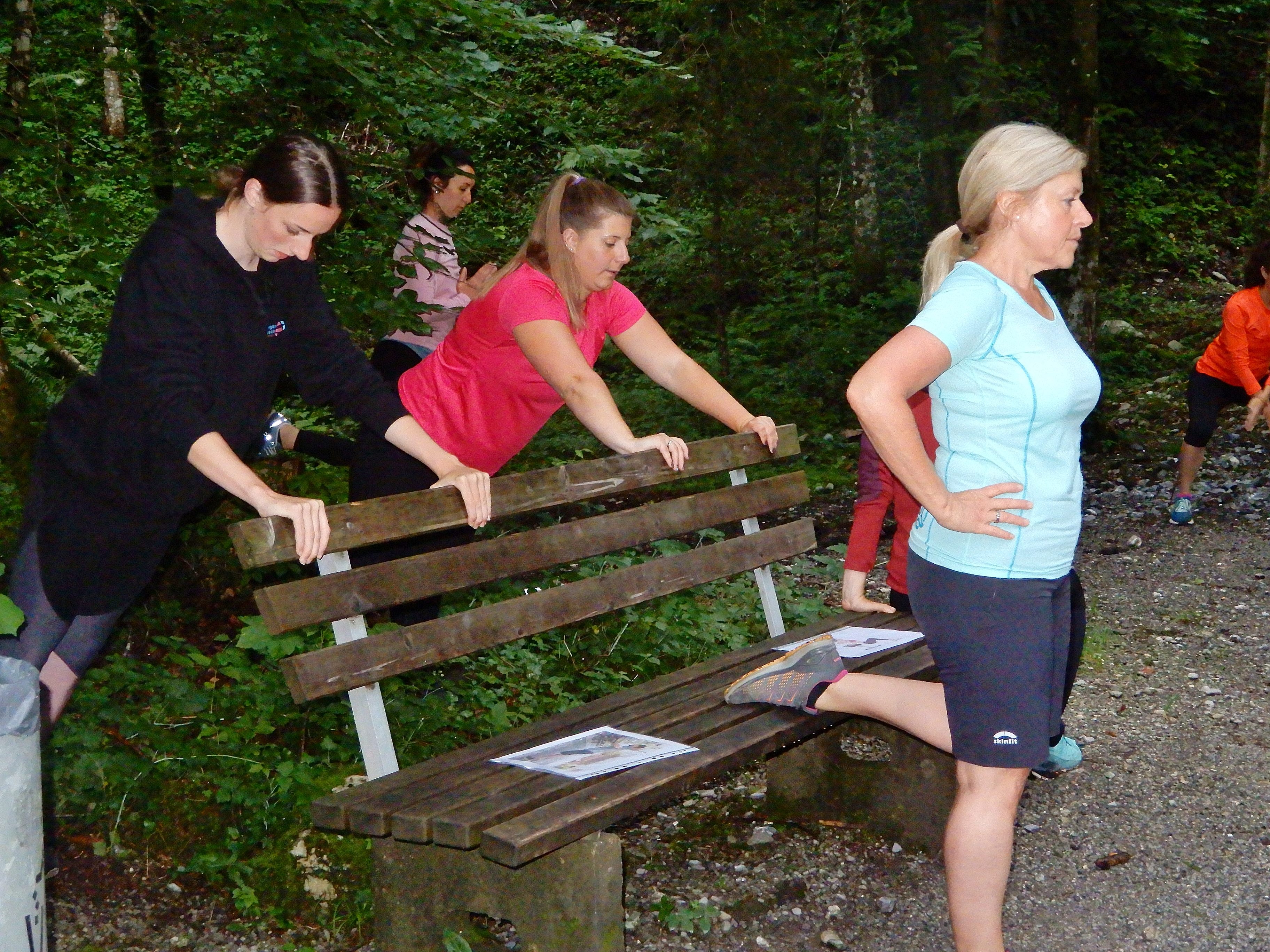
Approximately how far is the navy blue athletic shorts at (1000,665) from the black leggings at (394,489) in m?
1.83

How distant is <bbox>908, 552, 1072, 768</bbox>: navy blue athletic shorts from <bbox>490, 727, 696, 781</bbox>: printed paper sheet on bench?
721 mm

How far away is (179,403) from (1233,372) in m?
7.68

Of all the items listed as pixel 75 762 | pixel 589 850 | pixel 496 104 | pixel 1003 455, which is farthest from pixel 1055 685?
pixel 496 104

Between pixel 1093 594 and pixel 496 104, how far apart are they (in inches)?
167

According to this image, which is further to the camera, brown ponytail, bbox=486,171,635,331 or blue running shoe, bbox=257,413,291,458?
blue running shoe, bbox=257,413,291,458

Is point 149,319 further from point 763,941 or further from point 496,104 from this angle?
point 496,104

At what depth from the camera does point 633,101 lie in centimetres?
1094

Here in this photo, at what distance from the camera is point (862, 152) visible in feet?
48.3

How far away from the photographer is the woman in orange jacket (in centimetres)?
834

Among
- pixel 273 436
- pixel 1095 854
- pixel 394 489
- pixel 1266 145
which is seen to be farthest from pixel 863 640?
pixel 1266 145

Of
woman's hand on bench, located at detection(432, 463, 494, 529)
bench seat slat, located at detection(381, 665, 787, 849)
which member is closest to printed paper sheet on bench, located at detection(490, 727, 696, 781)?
bench seat slat, located at detection(381, 665, 787, 849)

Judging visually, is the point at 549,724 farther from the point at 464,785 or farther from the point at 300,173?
the point at 300,173

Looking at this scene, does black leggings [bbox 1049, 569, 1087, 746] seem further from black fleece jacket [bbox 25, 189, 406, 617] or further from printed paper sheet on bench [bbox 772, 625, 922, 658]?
black fleece jacket [bbox 25, 189, 406, 617]

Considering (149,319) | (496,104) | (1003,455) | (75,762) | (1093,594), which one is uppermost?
(496,104)
